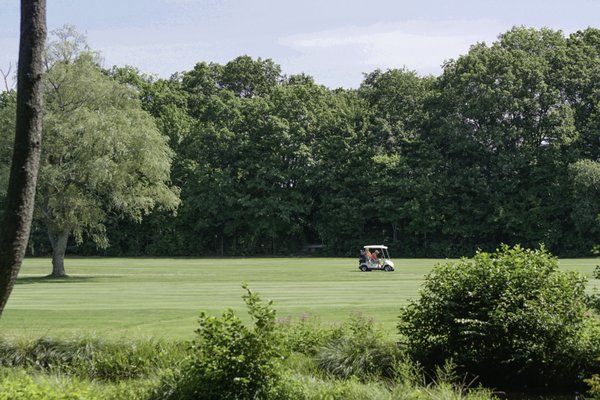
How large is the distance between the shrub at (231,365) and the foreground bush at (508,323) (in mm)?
3021

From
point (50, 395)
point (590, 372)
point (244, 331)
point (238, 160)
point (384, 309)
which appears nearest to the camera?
point (50, 395)

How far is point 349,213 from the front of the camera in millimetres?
75562

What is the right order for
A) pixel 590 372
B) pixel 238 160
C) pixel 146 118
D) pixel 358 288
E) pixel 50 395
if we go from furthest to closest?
pixel 238 160 → pixel 146 118 → pixel 358 288 → pixel 590 372 → pixel 50 395

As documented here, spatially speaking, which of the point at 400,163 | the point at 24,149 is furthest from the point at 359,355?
the point at 400,163

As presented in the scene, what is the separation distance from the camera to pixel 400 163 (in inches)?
2955

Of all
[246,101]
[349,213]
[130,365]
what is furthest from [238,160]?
[130,365]

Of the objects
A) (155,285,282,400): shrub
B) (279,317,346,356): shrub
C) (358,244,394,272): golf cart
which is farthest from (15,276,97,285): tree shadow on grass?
(155,285,282,400): shrub

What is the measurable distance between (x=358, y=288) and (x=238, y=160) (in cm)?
4954

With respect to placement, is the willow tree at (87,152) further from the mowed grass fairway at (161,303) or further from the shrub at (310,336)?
the shrub at (310,336)

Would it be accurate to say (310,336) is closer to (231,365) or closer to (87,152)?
(231,365)

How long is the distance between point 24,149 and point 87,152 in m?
32.5

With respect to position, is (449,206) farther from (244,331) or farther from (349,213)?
(244,331)

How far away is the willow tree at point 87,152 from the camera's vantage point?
39688mm

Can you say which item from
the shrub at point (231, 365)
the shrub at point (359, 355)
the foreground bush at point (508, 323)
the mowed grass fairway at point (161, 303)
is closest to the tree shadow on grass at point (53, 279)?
the mowed grass fairway at point (161, 303)
